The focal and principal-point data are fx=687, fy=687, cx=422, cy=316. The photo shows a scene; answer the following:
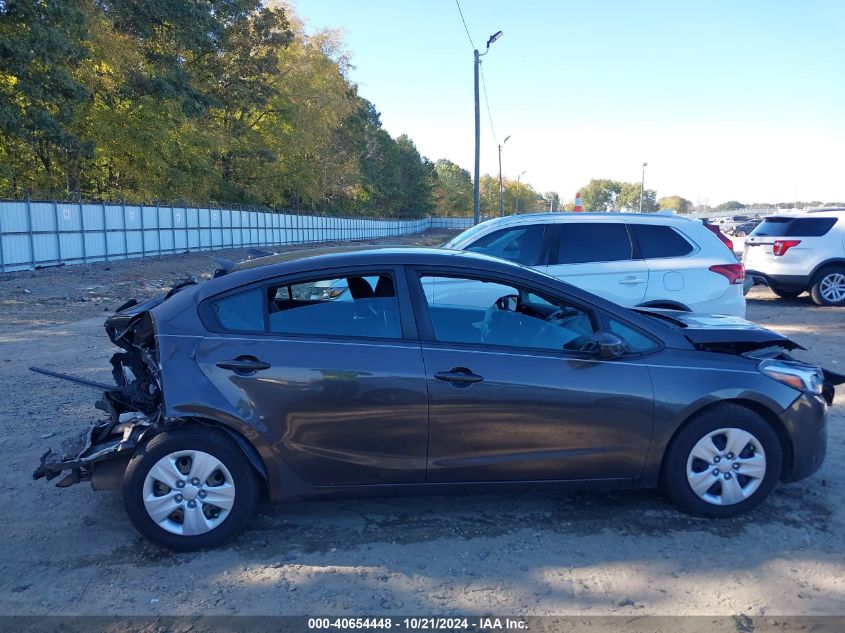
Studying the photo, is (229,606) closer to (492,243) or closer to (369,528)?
(369,528)

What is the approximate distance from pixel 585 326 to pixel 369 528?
1745 mm

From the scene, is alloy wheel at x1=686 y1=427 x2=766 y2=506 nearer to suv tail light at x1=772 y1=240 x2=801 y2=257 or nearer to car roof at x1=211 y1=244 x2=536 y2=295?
car roof at x1=211 y1=244 x2=536 y2=295

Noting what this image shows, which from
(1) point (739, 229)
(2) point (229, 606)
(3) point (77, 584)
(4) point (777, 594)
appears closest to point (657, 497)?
(4) point (777, 594)

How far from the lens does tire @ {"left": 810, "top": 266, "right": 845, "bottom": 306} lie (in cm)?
1316

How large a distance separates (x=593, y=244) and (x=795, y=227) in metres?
7.63

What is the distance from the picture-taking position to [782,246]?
13.3m

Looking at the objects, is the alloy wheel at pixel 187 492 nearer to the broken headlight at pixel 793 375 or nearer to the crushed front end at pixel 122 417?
the crushed front end at pixel 122 417

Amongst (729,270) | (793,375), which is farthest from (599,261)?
(793,375)

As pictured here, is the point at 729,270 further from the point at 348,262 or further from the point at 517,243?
the point at 348,262

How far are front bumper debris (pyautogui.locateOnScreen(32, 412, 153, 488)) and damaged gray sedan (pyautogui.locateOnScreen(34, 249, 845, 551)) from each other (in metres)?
0.01

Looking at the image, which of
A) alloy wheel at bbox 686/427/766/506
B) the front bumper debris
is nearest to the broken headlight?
alloy wheel at bbox 686/427/766/506

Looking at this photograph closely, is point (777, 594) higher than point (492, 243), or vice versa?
point (492, 243)

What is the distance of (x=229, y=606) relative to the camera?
3.24 meters

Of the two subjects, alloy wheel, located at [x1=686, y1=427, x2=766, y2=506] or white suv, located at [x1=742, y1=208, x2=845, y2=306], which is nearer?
alloy wheel, located at [x1=686, y1=427, x2=766, y2=506]
